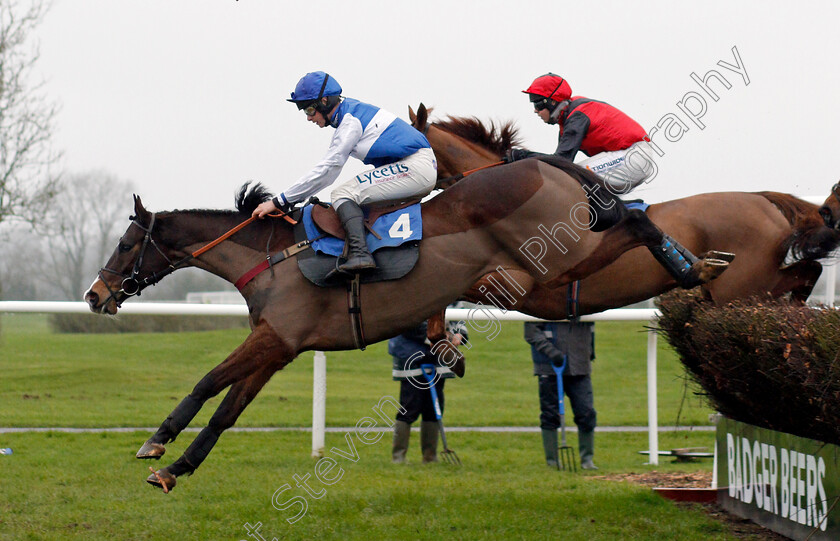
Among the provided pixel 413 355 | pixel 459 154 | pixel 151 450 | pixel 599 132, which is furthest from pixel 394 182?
pixel 413 355

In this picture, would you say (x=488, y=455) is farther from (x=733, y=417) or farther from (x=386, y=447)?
(x=733, y=417)

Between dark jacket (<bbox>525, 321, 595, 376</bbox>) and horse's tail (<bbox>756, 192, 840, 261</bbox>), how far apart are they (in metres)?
1.92

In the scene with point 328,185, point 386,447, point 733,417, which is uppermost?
point 328,185

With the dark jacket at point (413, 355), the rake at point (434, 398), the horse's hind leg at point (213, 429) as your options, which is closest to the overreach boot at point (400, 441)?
the rake at point (434, 398)

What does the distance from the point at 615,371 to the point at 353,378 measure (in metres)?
4.26

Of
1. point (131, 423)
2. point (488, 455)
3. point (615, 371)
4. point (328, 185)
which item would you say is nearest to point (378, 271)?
point (328, 185)

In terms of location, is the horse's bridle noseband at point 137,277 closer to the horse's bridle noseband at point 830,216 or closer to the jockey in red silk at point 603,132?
the jockey in red silk at point 603,132

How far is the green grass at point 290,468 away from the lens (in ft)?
16.0

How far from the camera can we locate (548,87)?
18.7 ft

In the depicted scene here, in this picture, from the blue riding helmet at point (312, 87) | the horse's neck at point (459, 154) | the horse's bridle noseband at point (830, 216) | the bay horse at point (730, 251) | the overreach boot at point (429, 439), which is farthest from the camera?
the overreach boot at point (429, 439)

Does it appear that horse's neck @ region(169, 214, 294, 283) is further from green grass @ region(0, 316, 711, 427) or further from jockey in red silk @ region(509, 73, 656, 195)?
green grass @ region(0, 316, 711, 427)

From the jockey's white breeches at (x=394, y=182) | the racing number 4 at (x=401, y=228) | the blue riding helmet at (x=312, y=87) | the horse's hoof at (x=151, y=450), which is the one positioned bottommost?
the horse's hoof at (x=151, y=450)

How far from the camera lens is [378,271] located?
4.62 meters

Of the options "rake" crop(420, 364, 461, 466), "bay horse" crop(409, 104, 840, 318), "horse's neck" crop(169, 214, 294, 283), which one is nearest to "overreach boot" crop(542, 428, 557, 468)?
"rake" crop(420, 364, 461, 466)
